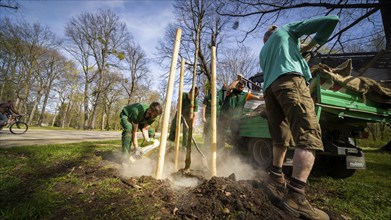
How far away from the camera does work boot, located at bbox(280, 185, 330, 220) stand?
150 centimetres

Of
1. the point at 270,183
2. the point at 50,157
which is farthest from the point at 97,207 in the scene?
the point at 50,157

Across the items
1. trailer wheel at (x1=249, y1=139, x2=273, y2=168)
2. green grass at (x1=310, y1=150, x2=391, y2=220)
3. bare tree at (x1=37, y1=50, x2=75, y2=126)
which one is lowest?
green grass at (x1=310, y1=150, x2=391, y2=220)

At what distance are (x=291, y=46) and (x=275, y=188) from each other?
151 cm

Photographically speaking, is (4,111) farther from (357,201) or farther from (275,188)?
(357,201)

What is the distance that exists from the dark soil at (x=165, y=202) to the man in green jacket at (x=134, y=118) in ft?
5.73

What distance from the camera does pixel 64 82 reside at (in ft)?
86.8

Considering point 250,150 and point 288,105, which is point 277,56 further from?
point 250,150

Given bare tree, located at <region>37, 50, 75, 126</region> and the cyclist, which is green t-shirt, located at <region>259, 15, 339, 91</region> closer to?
the cyclist

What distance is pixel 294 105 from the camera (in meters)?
1.71

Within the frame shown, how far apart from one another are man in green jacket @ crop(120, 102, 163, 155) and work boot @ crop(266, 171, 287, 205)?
2456 mm

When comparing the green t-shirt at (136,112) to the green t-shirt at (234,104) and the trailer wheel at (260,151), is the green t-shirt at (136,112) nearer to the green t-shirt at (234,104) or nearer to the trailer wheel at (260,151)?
the green t-shirt at (234,104)

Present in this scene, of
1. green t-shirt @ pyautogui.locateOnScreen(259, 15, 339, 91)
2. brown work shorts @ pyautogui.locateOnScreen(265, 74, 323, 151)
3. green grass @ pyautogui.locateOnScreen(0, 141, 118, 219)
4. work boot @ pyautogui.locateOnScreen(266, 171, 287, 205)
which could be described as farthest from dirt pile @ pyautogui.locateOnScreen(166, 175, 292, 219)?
green t-shirt @ pyautogui.locateOnScreen(259, 15, 339, 91)

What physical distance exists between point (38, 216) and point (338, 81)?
363 cm

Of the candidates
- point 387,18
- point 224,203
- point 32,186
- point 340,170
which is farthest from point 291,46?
point 387,18
